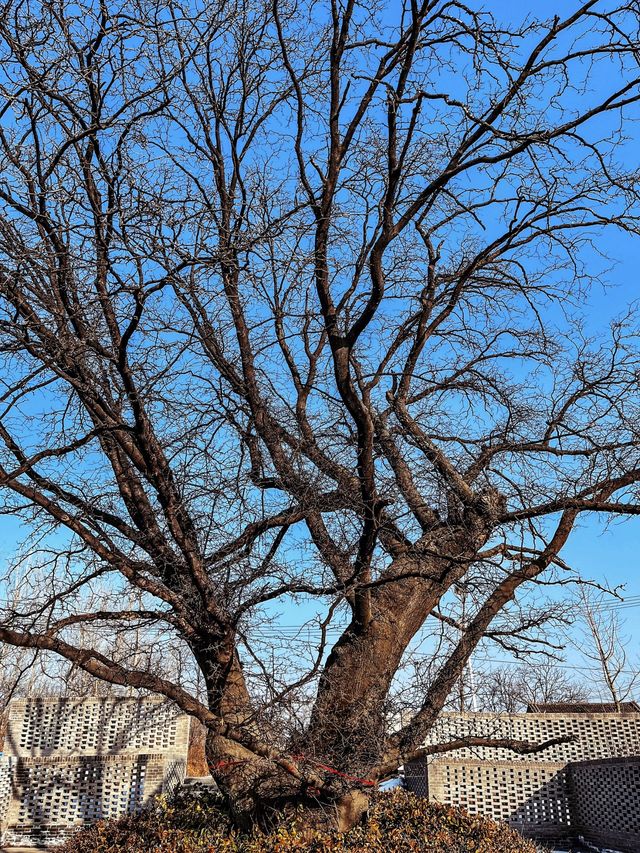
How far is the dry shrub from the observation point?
16.3ft

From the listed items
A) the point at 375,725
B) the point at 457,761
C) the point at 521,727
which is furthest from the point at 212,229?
the point at 521,727

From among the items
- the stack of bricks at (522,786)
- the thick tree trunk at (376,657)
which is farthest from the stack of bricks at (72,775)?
the thick tree trunk at (376,657)

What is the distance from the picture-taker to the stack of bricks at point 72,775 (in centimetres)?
1123

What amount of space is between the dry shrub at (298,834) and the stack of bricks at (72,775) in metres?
4.97

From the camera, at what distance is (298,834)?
5.04 metres

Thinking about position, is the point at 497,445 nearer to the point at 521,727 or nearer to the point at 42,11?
the point at 42,11

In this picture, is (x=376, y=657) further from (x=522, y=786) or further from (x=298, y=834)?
(x=522, y=786)

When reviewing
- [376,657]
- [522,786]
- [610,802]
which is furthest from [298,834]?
[522,786]

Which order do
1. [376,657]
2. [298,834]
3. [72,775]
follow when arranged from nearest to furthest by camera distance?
[298,834] < [376,657] < [72,775]

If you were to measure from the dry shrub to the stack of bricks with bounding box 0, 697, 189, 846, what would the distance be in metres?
4.97

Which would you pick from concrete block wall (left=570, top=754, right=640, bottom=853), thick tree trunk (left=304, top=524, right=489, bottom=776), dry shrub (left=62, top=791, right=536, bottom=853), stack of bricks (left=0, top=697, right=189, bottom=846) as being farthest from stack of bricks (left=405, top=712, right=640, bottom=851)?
thick tree trunk (left=304, top=524, right=489, bottom=776)

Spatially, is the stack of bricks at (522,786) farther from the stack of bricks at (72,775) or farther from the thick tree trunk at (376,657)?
the thick tree trunk at (376,657)

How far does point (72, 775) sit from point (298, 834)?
794cm

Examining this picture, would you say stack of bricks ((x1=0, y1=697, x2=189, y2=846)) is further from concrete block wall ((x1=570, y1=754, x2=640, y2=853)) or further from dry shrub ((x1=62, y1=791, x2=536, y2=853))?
concrete block wall ((x1=570, y1=754, x2=640, y2=853))
